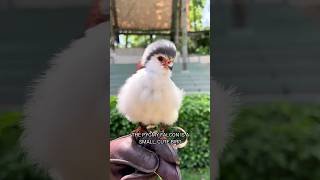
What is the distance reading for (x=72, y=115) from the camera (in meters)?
2.76

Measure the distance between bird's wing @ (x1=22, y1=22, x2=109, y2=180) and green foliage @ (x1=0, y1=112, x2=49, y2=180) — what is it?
6 centimetres

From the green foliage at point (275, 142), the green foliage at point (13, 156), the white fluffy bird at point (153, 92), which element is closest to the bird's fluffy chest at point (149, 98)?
the white fluffy bird at point (153, 92)

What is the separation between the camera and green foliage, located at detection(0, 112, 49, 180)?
9.22 feet

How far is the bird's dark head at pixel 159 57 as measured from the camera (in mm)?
2547

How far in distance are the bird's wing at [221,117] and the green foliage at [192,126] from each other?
57mm

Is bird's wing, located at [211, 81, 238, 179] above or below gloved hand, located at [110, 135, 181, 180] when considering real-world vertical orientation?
above

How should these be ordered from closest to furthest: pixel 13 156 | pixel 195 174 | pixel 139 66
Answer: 1. pixel 139 66
2. pixel 195 174
3. pixel 13 156

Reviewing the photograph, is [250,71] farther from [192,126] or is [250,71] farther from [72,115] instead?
[72,115]

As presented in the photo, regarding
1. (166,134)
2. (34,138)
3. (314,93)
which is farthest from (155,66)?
(314,93)

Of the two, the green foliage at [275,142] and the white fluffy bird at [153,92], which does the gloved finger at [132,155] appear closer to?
the white fluffy bird at [153,92]

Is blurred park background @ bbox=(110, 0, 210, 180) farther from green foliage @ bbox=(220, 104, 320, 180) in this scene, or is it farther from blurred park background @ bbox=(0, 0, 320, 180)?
green foliage @ bbox=(220, 104, 320, 180)

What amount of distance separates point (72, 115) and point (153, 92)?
0.61 m

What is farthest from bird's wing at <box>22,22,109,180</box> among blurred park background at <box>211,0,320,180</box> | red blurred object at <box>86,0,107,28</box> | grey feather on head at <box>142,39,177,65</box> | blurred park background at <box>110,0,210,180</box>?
blurred park background at <box>211,0,320,180</box>

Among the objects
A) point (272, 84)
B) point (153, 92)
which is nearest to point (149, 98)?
point (153, 92)
